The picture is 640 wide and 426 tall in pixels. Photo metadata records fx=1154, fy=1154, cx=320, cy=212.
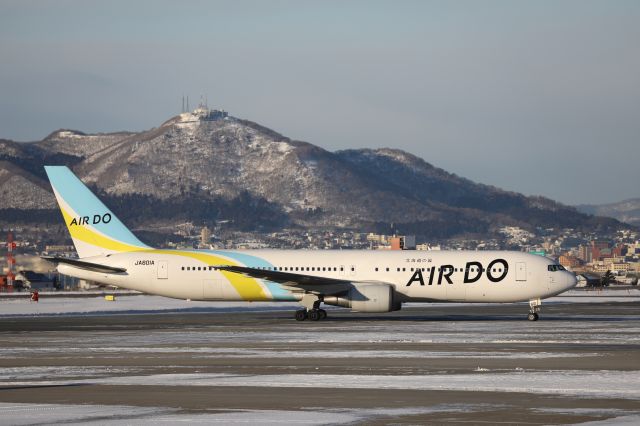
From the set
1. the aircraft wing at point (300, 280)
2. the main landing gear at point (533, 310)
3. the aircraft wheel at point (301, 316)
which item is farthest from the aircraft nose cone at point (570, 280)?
the aircraft wheel at point (301, 316)

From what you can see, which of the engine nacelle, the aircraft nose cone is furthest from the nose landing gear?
the aircraft nose cone

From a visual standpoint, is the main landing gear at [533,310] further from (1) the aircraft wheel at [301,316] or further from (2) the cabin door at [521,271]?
(1) the aircraft wheel at [301,316]

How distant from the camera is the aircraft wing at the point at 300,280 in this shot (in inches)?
→ 2076

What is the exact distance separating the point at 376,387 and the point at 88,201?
119 feet

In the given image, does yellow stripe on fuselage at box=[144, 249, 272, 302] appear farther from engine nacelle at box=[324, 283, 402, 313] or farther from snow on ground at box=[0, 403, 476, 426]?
snow on ground at box=[0, 403, 476, 426]

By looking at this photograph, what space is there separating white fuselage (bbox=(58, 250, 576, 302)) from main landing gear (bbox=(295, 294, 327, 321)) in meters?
0.80

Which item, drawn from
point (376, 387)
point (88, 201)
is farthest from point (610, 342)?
point (88, 201)

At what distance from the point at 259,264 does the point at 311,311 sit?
3.78 meters

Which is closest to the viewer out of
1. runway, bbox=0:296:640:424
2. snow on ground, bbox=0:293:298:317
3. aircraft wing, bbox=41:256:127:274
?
runway, bbox=0:296:640:424

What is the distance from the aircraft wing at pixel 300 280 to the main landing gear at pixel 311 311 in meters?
0.39

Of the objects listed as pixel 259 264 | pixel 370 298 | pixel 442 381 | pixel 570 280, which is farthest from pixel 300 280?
pixel 442 381

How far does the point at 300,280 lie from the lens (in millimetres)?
52906

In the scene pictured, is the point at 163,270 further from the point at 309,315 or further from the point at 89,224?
the point at 309,315

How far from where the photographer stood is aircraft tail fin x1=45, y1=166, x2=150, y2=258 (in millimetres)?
56812
